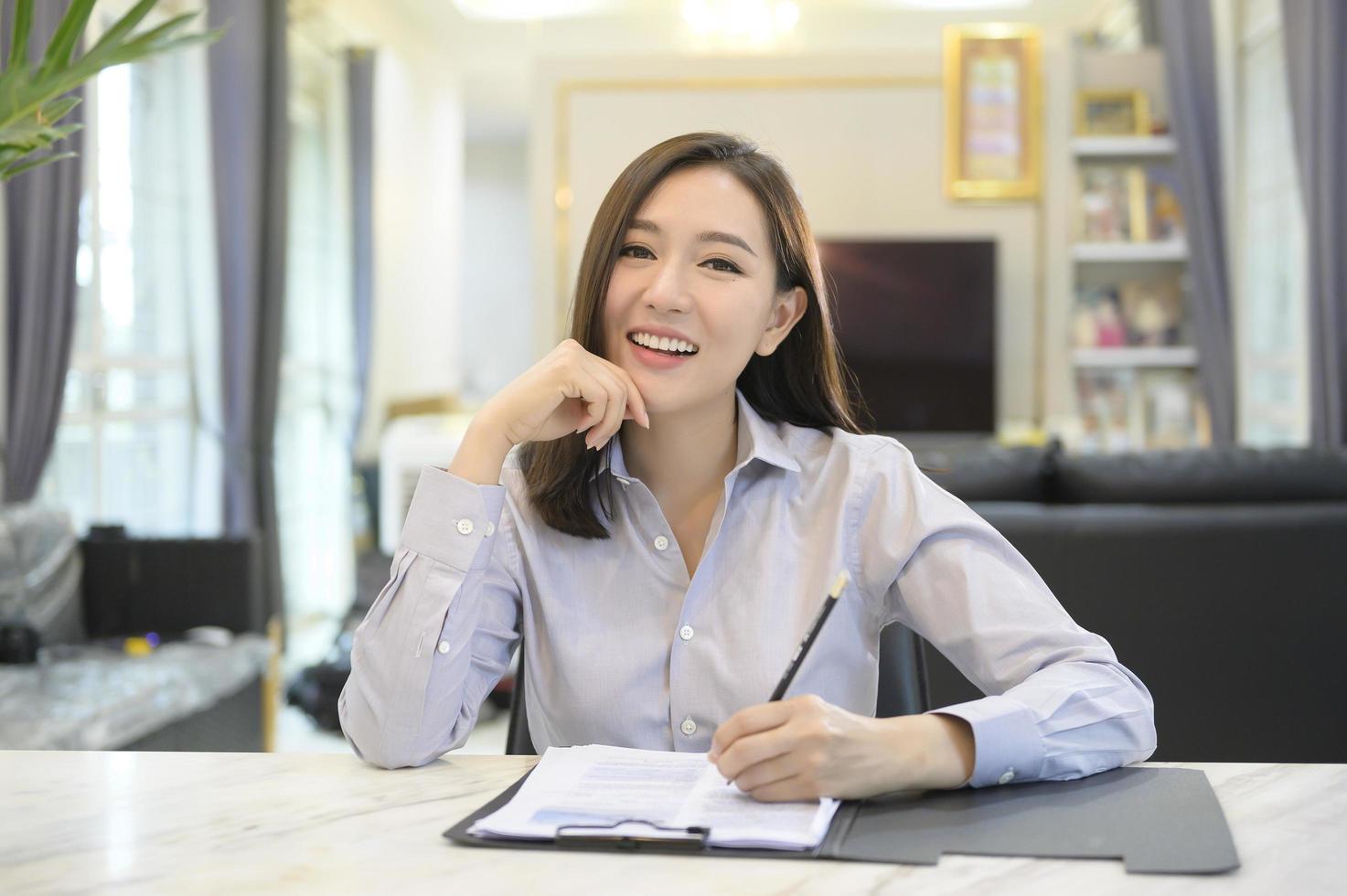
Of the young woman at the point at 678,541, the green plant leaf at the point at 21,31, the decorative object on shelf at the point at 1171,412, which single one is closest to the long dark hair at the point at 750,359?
the young woman at the point at 678,541

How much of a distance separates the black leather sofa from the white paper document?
3.89 feet

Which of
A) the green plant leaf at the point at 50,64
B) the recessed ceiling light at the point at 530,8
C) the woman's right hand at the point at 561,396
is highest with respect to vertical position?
the recessed ceiling light at the point at 530,8

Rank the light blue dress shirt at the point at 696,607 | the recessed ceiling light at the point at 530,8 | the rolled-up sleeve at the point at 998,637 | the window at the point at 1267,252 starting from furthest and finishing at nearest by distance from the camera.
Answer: the recessed ceiling light at the point at 530,8
the window at the point at 1267,252
the light blue dress shirt at the point at 696,607
the rolled-up sleeve at the point at 998,637

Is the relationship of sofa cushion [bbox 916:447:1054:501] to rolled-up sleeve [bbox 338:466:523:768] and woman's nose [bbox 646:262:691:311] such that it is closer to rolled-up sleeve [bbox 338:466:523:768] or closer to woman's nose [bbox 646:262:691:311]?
woman's nose [bbox 646:262:691:311]

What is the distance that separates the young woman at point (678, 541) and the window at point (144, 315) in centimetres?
261

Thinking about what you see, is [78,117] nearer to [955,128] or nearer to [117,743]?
[117,743]

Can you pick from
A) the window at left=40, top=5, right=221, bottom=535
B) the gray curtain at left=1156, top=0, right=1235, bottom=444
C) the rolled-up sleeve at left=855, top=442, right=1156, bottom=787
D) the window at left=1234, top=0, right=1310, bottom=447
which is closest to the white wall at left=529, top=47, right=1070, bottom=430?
the gray curtain at left=1156, top=0, right=1235, bottom=444

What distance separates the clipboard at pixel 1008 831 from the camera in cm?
81

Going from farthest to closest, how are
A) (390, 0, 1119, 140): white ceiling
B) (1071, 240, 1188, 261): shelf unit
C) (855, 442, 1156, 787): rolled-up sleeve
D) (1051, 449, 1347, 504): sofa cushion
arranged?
(390, 0, 1119, 140): white ceiling, (1071, 240, 1188, 261): shelf unit, (1051, 449, 1347, 504): sofa cushion, (855, 442, 1156, 787): rolled-up sleeve

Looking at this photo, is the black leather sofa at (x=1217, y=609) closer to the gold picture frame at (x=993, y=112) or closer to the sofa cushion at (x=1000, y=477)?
the sofa cushion at (x=1000, y=477)

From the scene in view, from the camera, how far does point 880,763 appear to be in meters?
0.93

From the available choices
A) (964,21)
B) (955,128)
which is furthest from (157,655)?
(964,21)

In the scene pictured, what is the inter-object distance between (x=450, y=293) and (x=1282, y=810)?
24.2 feet

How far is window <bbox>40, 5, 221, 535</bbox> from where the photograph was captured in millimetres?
3875
